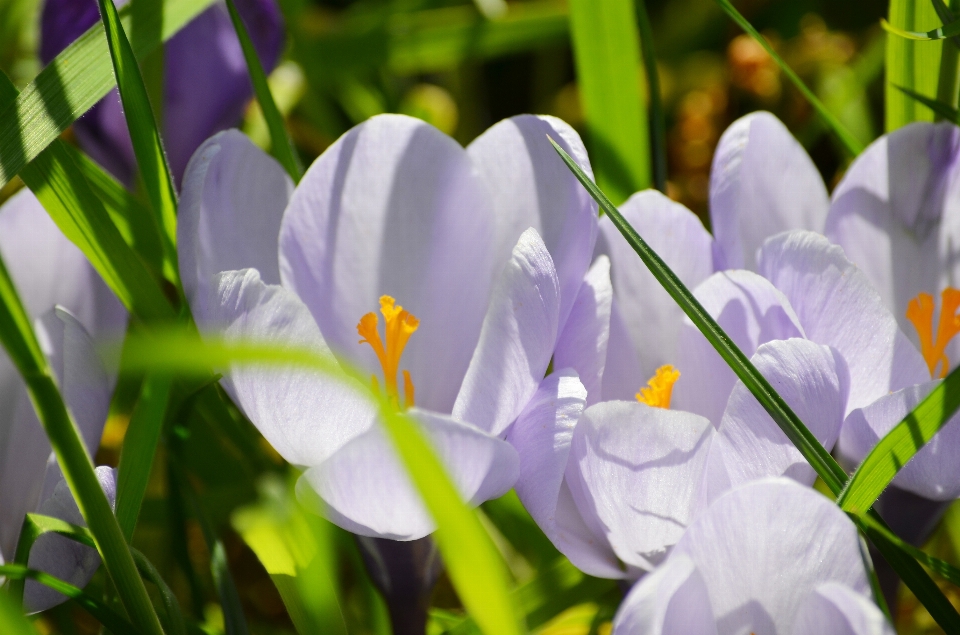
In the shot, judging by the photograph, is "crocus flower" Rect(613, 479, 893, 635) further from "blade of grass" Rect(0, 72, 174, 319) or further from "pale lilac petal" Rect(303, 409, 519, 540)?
"blade of grass" Rect(0, 72, 174, 319)

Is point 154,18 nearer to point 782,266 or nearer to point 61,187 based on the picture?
point 61,187

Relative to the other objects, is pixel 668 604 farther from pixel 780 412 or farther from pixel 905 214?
pixel 905 214

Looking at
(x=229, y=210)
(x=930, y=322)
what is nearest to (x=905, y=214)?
(x=930, y=322)

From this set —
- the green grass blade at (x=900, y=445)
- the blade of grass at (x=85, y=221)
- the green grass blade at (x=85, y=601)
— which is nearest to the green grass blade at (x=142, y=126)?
the blade of grass at (x=85, y=221)

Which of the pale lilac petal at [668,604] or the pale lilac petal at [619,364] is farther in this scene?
the pale lilac petal at [619,364]

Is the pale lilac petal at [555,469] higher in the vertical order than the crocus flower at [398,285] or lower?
lower

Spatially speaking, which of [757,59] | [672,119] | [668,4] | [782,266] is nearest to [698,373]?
[782,266]

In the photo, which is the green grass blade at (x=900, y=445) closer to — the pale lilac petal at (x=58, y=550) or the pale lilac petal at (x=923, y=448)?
the pale lilac petal at (x=923, y=448)

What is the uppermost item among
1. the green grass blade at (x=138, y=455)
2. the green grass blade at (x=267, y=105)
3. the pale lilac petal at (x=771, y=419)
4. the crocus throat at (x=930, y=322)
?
the green grass blade at (x=267, y=105)
